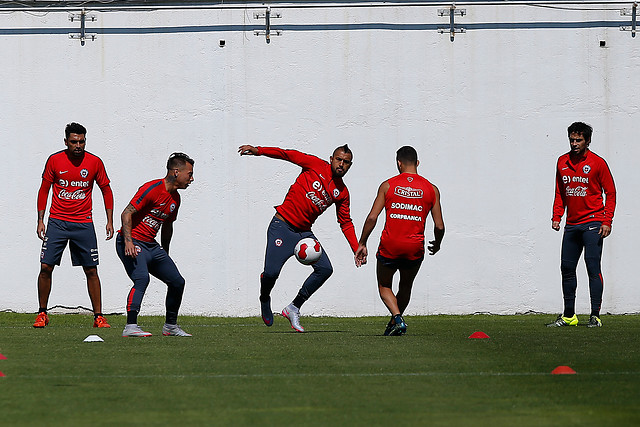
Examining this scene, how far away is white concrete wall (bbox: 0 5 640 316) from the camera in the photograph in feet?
45.5

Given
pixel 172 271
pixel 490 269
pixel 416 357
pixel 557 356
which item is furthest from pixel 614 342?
pixel 490 269

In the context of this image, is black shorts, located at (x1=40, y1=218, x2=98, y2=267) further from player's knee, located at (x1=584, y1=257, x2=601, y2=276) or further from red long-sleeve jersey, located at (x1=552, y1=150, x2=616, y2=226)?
player's knee, located at (x1=584, y1=257, x2=601, y2=276)

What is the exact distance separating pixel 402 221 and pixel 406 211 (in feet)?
0.32

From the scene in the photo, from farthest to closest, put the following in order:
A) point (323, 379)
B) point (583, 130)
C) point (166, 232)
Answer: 1. point (583, 130)
2. point (166, 232)
3. point (323, 379)

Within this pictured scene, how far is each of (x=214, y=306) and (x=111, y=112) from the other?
299 centimetres

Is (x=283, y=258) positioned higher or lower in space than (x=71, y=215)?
lower

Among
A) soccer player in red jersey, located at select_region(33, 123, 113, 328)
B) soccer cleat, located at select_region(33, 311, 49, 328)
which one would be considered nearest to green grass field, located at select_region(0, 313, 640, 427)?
soccer cleat, located at select_region(33, 311, 49, 328)

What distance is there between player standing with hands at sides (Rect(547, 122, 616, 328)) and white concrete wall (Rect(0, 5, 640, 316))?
2927mm

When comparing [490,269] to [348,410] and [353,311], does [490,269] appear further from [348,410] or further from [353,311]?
[348,410]

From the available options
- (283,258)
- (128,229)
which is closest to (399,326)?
(283,258)

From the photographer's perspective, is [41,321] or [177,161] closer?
[177,161]

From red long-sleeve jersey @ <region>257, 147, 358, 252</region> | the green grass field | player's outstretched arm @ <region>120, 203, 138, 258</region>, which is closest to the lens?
the green grass field

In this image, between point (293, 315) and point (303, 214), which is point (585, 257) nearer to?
point (303, 214)

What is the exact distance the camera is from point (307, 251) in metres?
10.0
